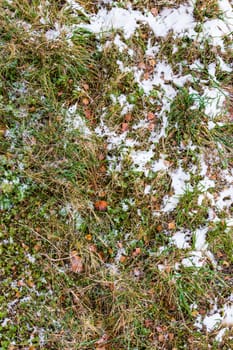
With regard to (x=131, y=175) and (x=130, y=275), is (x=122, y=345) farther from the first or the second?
(x=131, y=175)

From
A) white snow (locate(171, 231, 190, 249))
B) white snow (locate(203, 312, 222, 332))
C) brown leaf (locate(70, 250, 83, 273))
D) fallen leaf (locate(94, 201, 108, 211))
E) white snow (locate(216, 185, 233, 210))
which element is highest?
white snow (locate(216, 185, 233, 210))

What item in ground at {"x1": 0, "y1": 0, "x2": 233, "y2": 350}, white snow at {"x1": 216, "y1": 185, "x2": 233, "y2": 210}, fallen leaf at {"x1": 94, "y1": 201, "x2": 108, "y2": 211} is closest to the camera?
ground at {"x1": 0, "y1": 0, "x2": 233, "y2": 350}

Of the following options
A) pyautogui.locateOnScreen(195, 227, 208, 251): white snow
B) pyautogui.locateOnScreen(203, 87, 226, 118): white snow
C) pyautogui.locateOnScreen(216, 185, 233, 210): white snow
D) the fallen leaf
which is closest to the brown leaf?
the fallen leaf

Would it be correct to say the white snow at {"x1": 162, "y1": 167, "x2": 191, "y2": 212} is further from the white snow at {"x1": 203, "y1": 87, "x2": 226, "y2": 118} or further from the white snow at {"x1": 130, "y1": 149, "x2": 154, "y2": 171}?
the white snow at {"x1": 203, "y1": 87, "x2": 226, "y2": 118}

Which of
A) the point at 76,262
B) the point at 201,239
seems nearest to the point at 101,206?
the point at 76,262

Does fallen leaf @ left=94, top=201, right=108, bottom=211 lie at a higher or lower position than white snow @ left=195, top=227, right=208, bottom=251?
higher

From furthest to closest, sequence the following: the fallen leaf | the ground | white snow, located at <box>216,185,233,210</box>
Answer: white snow, located at <box>216,185,233,210</box>
the fallen leaf
the ground
